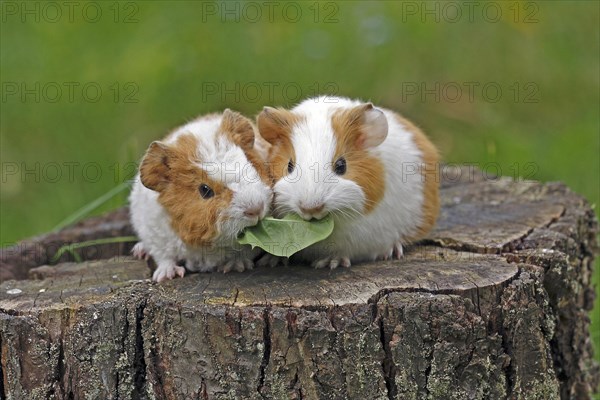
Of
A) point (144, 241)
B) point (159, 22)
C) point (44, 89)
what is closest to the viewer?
point (144, 241)

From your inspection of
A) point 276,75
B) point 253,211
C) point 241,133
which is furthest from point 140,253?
point 276,75

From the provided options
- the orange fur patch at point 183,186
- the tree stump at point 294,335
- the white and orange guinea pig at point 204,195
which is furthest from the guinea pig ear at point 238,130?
the tree stump at point 294,335

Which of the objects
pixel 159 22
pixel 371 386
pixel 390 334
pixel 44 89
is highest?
pixel 159 22

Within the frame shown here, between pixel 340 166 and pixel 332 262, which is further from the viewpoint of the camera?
pixel 332 262

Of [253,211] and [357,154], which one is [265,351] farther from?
[357,154]

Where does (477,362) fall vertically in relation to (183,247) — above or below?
below

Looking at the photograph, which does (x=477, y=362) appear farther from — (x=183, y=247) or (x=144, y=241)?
(x=144, y=241)

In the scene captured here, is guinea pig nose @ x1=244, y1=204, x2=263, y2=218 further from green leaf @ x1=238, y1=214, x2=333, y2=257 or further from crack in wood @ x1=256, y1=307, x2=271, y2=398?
crack in wood @ x1=256, y1=307, x2=271, y2=398

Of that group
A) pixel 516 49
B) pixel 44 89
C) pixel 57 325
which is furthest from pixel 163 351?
pixel 516 49
